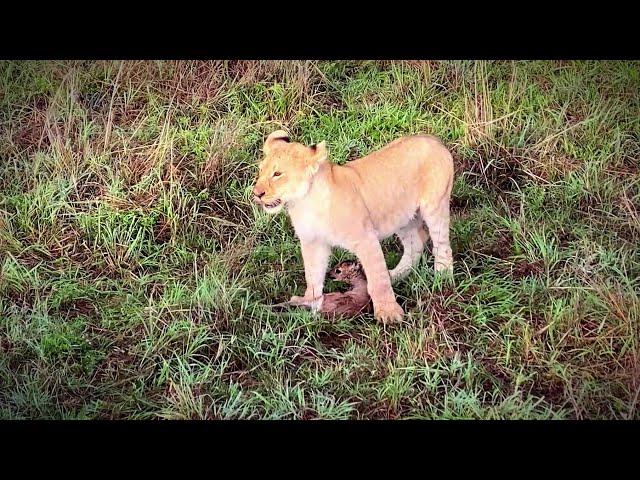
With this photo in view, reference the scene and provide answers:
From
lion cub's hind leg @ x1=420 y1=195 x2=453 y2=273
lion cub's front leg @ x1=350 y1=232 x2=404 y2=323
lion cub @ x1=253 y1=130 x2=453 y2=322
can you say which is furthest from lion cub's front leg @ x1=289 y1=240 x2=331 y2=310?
lion cub's hind leg @ x1=420 y1=195 x2=453 y2=273

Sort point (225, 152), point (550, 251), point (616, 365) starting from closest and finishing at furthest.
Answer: point (616, 365) → point (550, 251) → point (225, 152)

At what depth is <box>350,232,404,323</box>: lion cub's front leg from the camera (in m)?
3.71

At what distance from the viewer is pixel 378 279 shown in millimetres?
3715

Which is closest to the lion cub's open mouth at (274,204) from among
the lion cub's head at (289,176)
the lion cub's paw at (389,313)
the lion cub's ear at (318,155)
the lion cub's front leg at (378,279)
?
the lion cub's head at (289,176)

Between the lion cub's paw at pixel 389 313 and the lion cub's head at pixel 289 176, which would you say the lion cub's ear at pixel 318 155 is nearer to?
the lion cub's head at pixel 289 176

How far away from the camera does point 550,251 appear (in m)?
3.88

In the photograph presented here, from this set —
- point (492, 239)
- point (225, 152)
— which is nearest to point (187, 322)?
point (225, 152)

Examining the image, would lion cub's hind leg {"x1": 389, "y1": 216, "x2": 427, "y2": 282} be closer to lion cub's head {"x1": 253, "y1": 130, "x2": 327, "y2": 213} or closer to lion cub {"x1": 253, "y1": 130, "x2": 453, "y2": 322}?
lion cub {"x1": 253, "y1": 130, "x2": 453, "y2": 322}

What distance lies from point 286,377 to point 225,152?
1.05 meters

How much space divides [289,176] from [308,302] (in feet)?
1.74

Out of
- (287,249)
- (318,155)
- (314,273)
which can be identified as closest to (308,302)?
(314,273)

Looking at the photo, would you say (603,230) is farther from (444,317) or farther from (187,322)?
(187,322)

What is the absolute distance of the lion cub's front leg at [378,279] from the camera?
3.71m

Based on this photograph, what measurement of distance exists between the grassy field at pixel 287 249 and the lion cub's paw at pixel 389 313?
0.04 m
